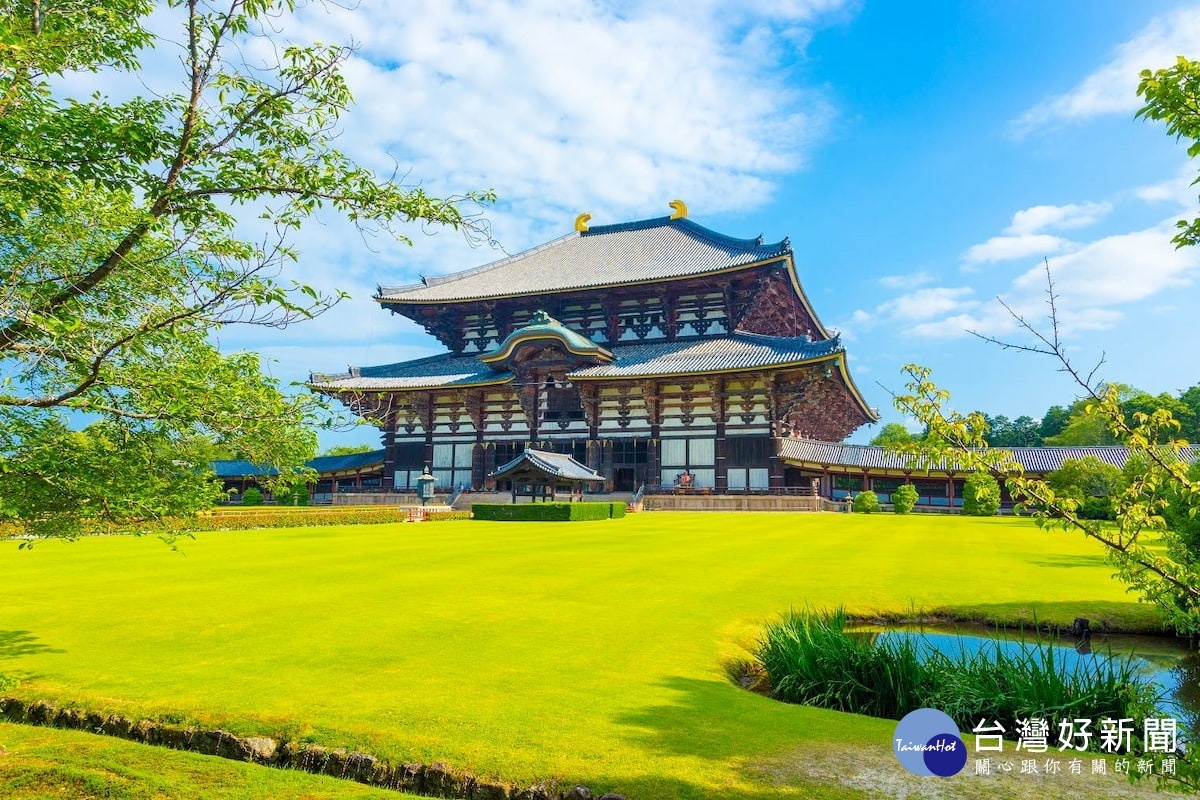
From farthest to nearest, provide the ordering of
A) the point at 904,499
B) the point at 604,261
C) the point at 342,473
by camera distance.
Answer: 1. the point at 604,261
2. the point at 342,473
3. the point at 904,499

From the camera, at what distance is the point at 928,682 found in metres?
7.55

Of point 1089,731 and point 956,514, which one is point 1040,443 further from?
point 1089,731

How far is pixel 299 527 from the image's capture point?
27156 mm

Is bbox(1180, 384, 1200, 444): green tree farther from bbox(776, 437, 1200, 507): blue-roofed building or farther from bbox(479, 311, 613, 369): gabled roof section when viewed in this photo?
bbox(479, 311, 613, 369): gabled roof section

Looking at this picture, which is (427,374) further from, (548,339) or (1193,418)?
(1193,418)

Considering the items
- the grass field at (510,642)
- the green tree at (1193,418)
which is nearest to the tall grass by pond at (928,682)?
the grass field at (510,642)

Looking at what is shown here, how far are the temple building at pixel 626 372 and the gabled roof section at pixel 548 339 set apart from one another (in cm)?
9

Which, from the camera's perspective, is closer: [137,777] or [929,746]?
A: [137,777]

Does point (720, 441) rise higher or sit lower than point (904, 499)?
higher

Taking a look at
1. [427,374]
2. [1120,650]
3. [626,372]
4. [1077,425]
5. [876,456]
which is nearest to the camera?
[1120,650]

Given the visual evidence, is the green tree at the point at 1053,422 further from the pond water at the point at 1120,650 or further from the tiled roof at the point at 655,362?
the pond water at the point at 1120,650

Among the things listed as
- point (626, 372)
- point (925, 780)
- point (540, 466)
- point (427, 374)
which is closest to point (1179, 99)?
point (925, 780)

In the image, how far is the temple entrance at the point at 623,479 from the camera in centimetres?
4075

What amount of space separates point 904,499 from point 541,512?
20.7 m
